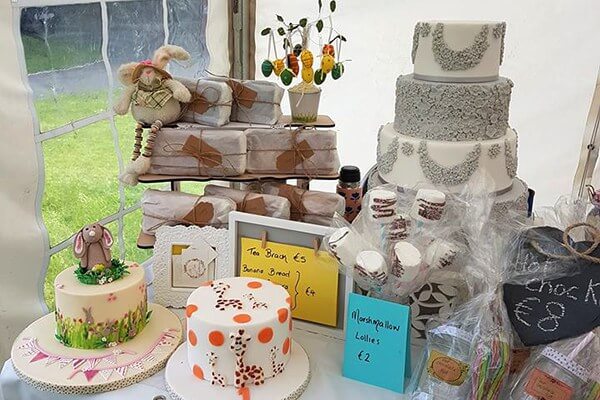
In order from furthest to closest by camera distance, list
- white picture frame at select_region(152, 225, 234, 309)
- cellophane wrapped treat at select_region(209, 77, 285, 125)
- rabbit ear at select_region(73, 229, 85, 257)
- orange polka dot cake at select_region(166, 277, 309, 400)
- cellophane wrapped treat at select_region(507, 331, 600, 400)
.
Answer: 1. cellophane wrapped treat at select_region(209, 77, 285, 125)
2. white picture frame at select_region(152, 225, 234, 309)
3. rabbit ear at select_region(73, 229, 85, 257)
4. orange polka dot cake at select_region(166, 277, 309, 400)
5. cellophane wrapped treat at select_region(507, 331, 600, 400)

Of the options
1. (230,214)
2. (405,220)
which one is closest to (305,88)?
(230,214)

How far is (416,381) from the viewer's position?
99 centimetres

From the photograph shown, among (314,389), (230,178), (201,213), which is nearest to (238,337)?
(314,389)

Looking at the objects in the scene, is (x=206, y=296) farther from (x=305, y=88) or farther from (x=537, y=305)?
(x=305, y=88)

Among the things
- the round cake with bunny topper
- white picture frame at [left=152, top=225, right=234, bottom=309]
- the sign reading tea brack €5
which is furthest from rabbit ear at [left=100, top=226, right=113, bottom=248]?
the sign reading tea brack €5

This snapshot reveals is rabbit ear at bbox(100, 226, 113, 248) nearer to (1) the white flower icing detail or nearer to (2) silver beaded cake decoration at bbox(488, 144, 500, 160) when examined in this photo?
(1) the white flower icing detail

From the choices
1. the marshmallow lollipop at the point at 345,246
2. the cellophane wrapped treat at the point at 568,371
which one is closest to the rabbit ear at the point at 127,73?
the marshmallow lollipop at the point at 345,246

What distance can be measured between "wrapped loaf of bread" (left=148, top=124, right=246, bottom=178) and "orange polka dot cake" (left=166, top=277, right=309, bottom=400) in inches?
15.2

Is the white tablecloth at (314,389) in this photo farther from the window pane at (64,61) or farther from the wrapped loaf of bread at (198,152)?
the window pane at (64,61)

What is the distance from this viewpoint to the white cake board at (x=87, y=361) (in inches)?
38.3

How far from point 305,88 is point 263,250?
0.51 metres

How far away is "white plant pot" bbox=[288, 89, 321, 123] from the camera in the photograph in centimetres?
146

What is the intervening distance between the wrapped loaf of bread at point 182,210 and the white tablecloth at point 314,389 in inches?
13.2

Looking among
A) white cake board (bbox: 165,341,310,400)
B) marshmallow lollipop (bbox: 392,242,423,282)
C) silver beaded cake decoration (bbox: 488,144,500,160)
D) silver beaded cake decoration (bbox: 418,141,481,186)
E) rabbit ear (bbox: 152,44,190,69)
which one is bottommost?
white cake board (bbox: 165,341,310,400)
